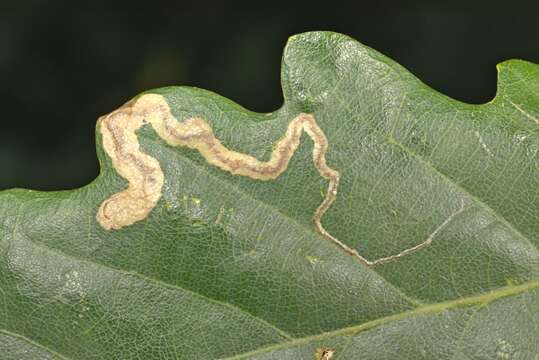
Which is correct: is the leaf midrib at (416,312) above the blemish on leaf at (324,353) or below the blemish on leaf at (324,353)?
above

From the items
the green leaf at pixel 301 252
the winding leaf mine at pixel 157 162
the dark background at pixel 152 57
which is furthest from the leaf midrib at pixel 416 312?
the dark background at pixel 152 57

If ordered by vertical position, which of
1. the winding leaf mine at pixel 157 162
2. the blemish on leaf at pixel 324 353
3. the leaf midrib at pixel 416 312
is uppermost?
the winding leaf mine at pixel 157 162

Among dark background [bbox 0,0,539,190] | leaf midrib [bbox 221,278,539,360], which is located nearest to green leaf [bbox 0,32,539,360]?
leaf midrib [bbox 221,278,539,360]

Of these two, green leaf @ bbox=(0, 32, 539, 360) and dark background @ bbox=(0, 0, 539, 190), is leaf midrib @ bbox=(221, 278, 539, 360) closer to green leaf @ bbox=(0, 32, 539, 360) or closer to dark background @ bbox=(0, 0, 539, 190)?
green leaf @ bbox=(0, 32, 539, 360)

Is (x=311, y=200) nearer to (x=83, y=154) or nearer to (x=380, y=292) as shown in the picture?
(x=380, y=292)

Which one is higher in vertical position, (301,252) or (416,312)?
(301,252)

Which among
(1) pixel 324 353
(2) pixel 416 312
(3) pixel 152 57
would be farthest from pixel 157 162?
(3) pixel 152 57

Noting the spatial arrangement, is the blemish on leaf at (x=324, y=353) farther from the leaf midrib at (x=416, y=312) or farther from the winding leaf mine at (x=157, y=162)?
the winding leaf mine at (x=157, y=162)

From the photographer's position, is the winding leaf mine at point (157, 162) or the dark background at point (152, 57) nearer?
the winding leaf mine at point (157, 162)

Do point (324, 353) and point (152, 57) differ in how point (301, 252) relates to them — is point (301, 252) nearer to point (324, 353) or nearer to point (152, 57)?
point (324, 353)
